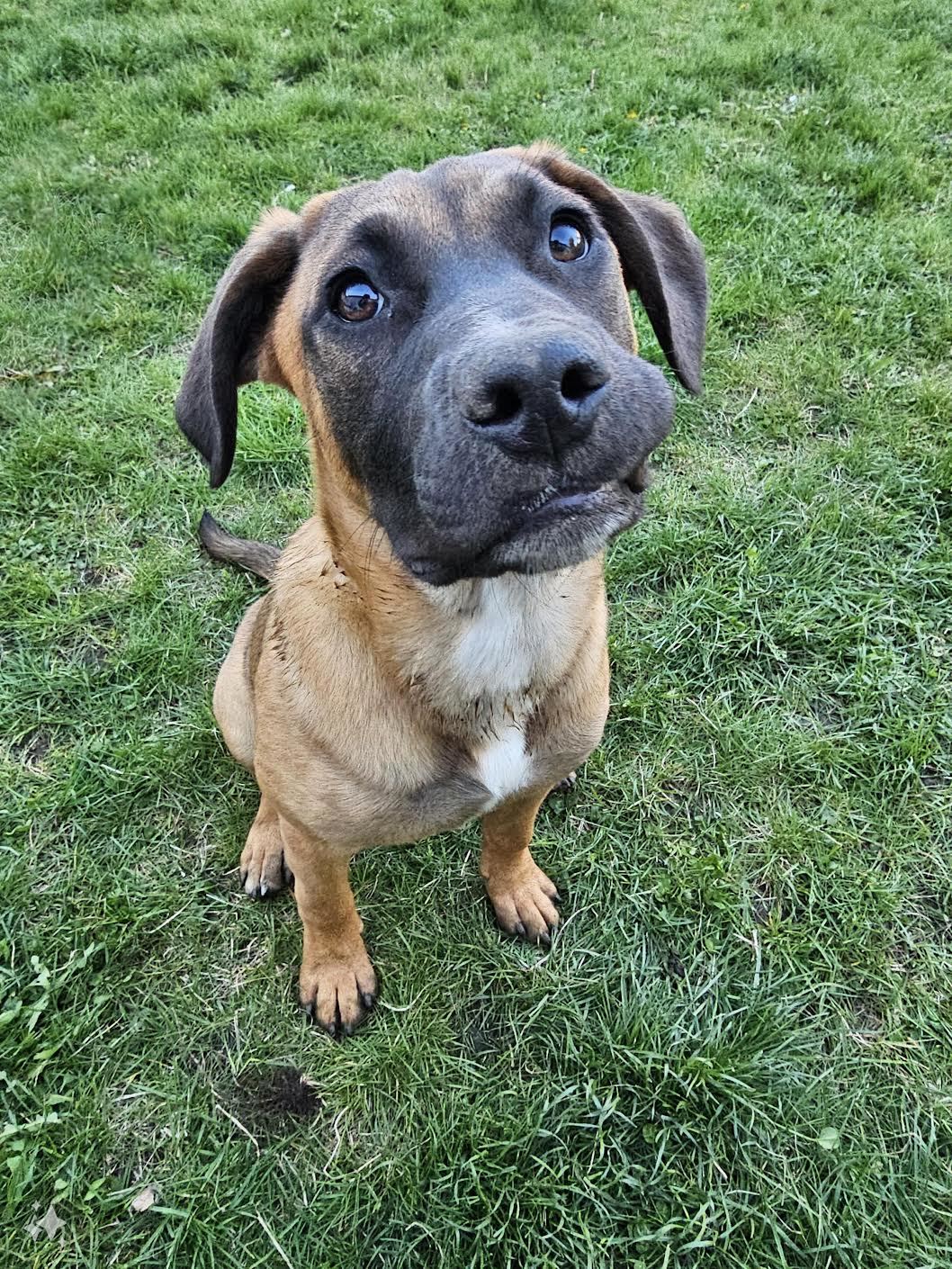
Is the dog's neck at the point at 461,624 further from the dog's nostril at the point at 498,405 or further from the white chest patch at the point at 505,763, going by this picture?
the dog's nostril at the point at 498,405

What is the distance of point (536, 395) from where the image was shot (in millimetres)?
1592

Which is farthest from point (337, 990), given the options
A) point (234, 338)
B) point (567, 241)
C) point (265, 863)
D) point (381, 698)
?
point (567, 241)

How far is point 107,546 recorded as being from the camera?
4.52 metres

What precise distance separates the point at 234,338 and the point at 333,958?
7.03 ft

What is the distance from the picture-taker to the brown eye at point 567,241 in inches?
88.7

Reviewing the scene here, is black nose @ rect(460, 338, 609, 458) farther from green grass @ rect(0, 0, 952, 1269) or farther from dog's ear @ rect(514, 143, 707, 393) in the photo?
green grass @ rect(0, 0, 952, 1269)

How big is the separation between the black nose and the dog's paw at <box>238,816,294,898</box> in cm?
225

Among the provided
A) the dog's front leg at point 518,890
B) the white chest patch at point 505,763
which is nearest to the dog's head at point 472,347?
the white chest patch at point 505,763

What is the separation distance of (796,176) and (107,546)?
5.42 m

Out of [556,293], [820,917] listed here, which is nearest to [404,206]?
[556,293]

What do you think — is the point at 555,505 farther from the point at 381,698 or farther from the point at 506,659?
the point at 381,698

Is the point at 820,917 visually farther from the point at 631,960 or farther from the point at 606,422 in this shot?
the point at 606,422

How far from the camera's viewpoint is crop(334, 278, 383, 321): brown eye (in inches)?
84.9

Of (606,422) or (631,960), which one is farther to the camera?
(631,960)
